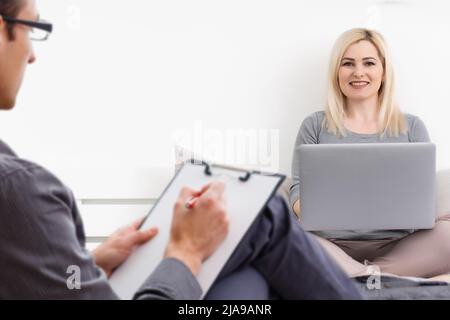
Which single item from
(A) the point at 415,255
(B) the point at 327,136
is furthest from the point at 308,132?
(A) the point at 415,255

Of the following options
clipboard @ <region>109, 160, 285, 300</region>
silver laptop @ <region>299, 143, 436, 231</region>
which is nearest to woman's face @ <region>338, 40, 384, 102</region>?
silver laptop @ <region>299, 143, 436, 231</region>

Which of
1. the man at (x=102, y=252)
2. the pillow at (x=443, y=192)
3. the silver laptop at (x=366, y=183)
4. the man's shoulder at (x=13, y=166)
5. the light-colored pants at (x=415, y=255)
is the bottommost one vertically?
the light-colored pants at (x=415, y=255)

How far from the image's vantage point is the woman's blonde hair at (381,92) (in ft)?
8.73

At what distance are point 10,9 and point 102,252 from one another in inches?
17.5

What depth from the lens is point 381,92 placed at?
2779 mm

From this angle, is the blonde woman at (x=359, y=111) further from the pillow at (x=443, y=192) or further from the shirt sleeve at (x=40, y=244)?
the shirt sleeve at (x=40, y=244)

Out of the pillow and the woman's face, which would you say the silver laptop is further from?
the woman's face

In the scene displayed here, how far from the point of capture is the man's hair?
0.99m

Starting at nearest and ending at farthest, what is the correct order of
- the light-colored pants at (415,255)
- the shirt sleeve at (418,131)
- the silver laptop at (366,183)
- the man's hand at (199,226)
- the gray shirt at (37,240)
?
the gray shirt at (37,240) → the man's hand at (199,226) → the silver laptop at (366,183) → the light-colored pants at (415,255) → the shirt sleeve at (418,131)

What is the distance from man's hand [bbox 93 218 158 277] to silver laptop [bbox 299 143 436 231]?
34.2 inches

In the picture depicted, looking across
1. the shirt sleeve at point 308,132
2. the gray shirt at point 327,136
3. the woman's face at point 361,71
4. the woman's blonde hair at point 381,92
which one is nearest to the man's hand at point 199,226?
the gray shirt at point 327,136

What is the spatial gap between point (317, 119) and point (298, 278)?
182cm

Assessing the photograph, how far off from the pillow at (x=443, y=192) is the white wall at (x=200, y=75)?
29 cm
